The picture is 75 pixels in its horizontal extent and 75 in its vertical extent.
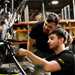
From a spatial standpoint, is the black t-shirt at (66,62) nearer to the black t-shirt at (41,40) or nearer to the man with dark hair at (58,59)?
the man with dark hair at (58,59)

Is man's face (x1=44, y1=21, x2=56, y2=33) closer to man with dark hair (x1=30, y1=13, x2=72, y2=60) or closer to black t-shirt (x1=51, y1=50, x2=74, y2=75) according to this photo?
man with dark hair (x1=30, y1=13, x2=72, y2=60)

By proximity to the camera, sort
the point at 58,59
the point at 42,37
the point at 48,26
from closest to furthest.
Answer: the point at 58,59 < the point at 48,26 < the point at 42,37

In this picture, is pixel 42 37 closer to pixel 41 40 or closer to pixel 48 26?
pixel 41 40

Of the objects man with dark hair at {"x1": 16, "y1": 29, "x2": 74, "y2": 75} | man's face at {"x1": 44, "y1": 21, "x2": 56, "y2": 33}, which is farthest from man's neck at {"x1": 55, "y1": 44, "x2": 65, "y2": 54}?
man's face at {"x1": 44, "y1": 21, "x2": 56, "y2": 33}

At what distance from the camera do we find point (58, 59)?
6.00 ft

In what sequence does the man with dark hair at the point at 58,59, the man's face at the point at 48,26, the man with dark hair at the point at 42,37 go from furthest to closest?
the man with dark hair at the point at 42,37 < the man's face at the point at 48,26 < the man with dark hair at the point at 58,59

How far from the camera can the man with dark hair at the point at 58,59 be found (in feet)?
5.92

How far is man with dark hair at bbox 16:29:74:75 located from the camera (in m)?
1.80

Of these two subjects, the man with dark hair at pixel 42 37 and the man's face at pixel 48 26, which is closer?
the man's face at pixel 48 26

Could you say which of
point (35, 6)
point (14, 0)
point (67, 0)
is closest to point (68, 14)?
point (67, 0)

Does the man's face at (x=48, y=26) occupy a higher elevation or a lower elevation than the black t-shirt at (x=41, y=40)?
higher

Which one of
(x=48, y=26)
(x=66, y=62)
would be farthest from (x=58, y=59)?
(x=48, y=26)

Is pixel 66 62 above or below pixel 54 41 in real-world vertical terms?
below

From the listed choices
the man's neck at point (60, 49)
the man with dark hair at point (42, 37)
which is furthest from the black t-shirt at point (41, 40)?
the man's neck at point (60, 49)
